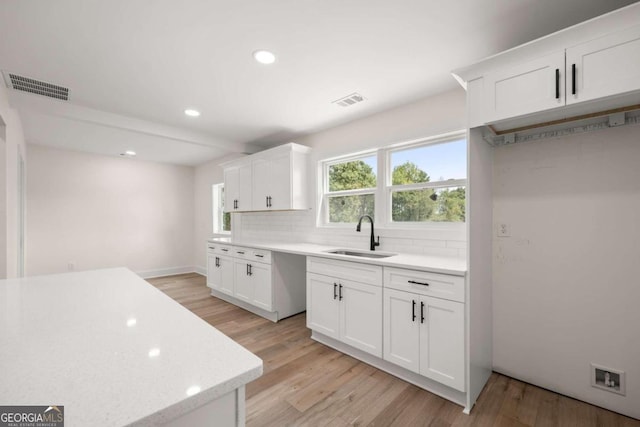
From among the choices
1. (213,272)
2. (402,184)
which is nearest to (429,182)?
(402,184)

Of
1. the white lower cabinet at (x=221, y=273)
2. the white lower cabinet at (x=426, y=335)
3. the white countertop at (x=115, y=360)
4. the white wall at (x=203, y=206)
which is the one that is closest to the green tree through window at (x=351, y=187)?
the white lower cabinet at (x=426, y=335)

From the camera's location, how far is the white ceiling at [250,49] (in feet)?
5.55

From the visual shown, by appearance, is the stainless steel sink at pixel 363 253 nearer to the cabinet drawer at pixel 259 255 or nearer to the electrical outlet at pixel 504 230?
the cabinet drawer at pixel 259 255

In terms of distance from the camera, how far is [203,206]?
642 cm

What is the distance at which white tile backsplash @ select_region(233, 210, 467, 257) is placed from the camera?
2.63 m

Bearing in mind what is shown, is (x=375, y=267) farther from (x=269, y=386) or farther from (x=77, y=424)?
(x=77, y=424)

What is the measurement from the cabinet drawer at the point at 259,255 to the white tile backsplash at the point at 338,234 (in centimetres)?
69

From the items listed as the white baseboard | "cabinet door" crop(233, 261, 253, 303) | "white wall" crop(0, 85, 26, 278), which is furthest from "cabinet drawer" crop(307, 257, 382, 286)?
the white baseboard

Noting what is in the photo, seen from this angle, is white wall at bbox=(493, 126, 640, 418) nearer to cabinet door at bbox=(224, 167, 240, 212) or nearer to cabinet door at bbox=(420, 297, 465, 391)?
cabinet door at bbox=(420, 297, 465, 391)

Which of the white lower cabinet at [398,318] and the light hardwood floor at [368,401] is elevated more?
the white lower cabinet at [398,318]

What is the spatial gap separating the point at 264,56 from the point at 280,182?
1.90 meters

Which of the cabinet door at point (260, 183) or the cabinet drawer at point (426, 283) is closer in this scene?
the cabinet drawer at point (426, 283)

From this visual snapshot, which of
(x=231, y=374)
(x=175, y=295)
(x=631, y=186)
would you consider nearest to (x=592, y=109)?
(x=631, y=186)

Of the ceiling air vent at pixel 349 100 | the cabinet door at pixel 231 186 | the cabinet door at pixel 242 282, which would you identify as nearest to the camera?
Result: the ceiling air vent at pixel 349 100
